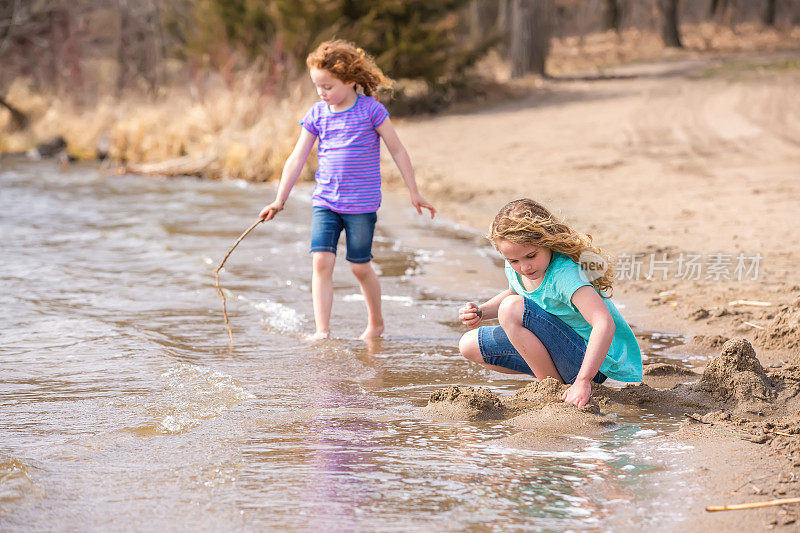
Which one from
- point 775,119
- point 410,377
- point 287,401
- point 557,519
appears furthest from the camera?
point 775,119

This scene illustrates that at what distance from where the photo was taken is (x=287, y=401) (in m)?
4.22

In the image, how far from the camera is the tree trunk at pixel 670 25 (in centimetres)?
2792

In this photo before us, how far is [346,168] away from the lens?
5312 millimetres

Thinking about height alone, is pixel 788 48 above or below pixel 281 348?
above

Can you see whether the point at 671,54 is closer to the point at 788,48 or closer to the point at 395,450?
the point at 788,48

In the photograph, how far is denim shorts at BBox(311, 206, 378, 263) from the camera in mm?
5344

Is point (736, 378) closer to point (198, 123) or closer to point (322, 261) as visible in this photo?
point (322, 261)

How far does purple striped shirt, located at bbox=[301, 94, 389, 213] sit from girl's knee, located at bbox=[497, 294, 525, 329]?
1580 mm

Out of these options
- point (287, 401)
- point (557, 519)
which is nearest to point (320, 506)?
point (557, 519)

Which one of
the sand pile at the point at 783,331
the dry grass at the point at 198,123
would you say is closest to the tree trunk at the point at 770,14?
the dry grass at the point at 198,123

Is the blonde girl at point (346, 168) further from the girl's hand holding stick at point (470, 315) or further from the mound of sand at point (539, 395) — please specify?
the mound of sand at point (539, 395)

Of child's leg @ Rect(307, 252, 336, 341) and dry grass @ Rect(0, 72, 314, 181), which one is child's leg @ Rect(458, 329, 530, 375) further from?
dry grass @ Rect(0, 72, 314, 181)

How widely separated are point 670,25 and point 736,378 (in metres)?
25.9

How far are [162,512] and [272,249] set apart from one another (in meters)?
5.56
